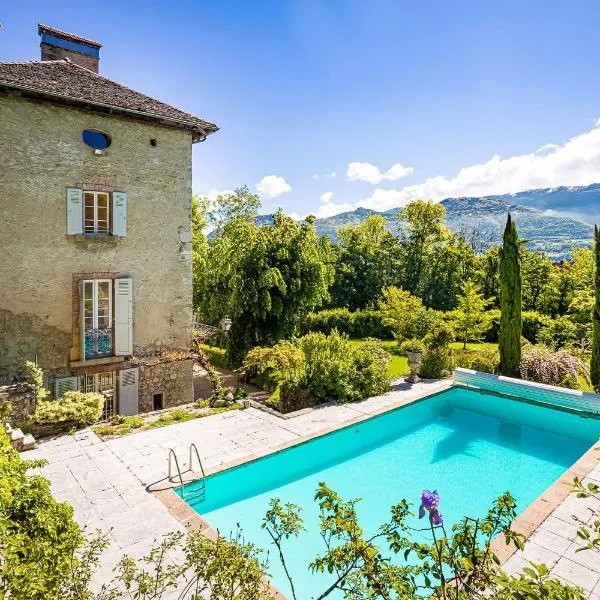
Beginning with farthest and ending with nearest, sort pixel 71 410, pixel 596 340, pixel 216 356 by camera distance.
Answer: pixel 216 356, pixel 596 340, pixel 71 410

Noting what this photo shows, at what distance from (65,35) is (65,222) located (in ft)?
25.7

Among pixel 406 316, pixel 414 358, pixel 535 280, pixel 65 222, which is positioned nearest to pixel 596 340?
pixel 414 358

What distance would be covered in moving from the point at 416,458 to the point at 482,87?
44.9 feet

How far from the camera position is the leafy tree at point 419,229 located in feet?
127

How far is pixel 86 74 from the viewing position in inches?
575

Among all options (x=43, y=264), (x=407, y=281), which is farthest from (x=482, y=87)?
(x=407, y=281)

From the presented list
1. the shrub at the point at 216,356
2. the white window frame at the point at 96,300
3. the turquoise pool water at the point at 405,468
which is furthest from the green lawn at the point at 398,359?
the white window frame at the point at 96,300

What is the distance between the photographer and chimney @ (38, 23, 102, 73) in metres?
15.2

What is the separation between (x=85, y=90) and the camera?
43.2 ft

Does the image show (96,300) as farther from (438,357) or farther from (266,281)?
(438,357)

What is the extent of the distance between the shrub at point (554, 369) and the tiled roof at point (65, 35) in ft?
71.1

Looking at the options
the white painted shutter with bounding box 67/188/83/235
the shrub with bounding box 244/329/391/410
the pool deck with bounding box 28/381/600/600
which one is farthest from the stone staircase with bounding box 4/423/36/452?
the shrub with bounding box 244/329/391/410

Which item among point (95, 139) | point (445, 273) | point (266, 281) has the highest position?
point (95, 139)

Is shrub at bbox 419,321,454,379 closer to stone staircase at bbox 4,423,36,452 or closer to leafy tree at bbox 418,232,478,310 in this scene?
stone staircase at bbox 4,423,36,452
